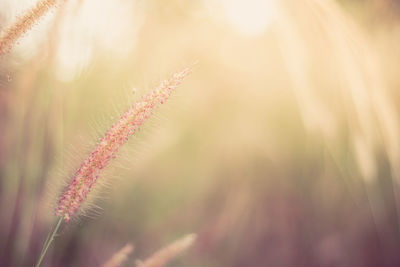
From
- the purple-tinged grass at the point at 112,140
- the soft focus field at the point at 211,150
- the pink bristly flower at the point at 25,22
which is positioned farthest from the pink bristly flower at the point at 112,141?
the soft focus field at the point at 211,150

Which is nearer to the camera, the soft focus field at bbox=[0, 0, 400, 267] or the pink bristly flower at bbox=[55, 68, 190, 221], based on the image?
the pink bristly flower at bbox=[55, 68, 190, 221]

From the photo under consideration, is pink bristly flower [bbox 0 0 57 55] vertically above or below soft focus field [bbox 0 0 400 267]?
above

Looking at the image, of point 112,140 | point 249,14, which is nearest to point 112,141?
point 112,140

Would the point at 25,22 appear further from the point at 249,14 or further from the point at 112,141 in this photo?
the point at 249,14

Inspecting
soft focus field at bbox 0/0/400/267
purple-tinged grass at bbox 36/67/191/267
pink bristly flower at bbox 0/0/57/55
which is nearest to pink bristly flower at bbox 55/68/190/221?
purple-tinged grass at bbox 36/67/191/267

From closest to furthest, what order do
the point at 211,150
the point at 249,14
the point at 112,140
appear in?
the point at 112,140 < the point at 249,14 < the point at 211,150

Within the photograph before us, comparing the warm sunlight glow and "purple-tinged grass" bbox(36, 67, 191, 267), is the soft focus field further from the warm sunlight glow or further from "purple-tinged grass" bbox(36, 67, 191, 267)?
"purple-tinged grass" bbox(36, 67, 191, 267)

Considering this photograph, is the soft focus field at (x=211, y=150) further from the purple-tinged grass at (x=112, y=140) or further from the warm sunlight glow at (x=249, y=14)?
the purple-tinged grass at (x=112, y=140)
